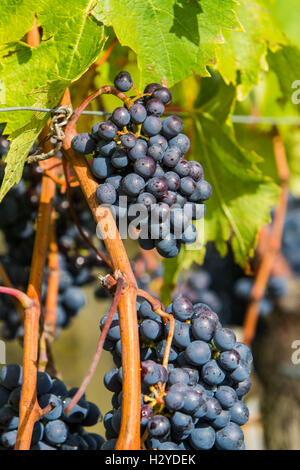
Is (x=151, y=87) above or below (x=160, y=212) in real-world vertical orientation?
above

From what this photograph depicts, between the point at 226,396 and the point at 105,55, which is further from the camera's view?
the point at 105,55

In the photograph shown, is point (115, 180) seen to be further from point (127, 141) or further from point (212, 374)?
point (212, 374)

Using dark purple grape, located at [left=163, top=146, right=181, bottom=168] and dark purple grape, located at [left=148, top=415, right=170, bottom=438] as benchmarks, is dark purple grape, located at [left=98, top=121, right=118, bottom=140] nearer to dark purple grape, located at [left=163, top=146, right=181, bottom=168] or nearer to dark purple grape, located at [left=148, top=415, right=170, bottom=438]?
dark purple grape, located at [left=163, top=146, right=181, bottom=168]

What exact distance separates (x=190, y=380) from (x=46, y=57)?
457 mm

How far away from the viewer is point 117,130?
697 mm

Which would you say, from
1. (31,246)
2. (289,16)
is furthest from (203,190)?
(289,16)

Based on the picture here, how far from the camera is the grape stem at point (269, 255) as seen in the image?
177cm

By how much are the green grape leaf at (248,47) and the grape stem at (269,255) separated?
2.40 ft

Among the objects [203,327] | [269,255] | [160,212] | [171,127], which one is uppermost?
[269,255]

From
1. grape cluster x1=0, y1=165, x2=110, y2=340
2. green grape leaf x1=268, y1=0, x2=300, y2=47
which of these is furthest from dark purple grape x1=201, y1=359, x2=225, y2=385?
green grape leaf x1=268, y1=0, x2=300, y2=47

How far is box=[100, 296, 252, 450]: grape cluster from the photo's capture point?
25.3 inches

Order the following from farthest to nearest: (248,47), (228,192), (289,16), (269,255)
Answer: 1. (269,255)
2. (289,16)
3. (228,192)
4. (248,47)

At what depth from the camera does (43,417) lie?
2.49ft

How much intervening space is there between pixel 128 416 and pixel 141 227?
0.23 meters
